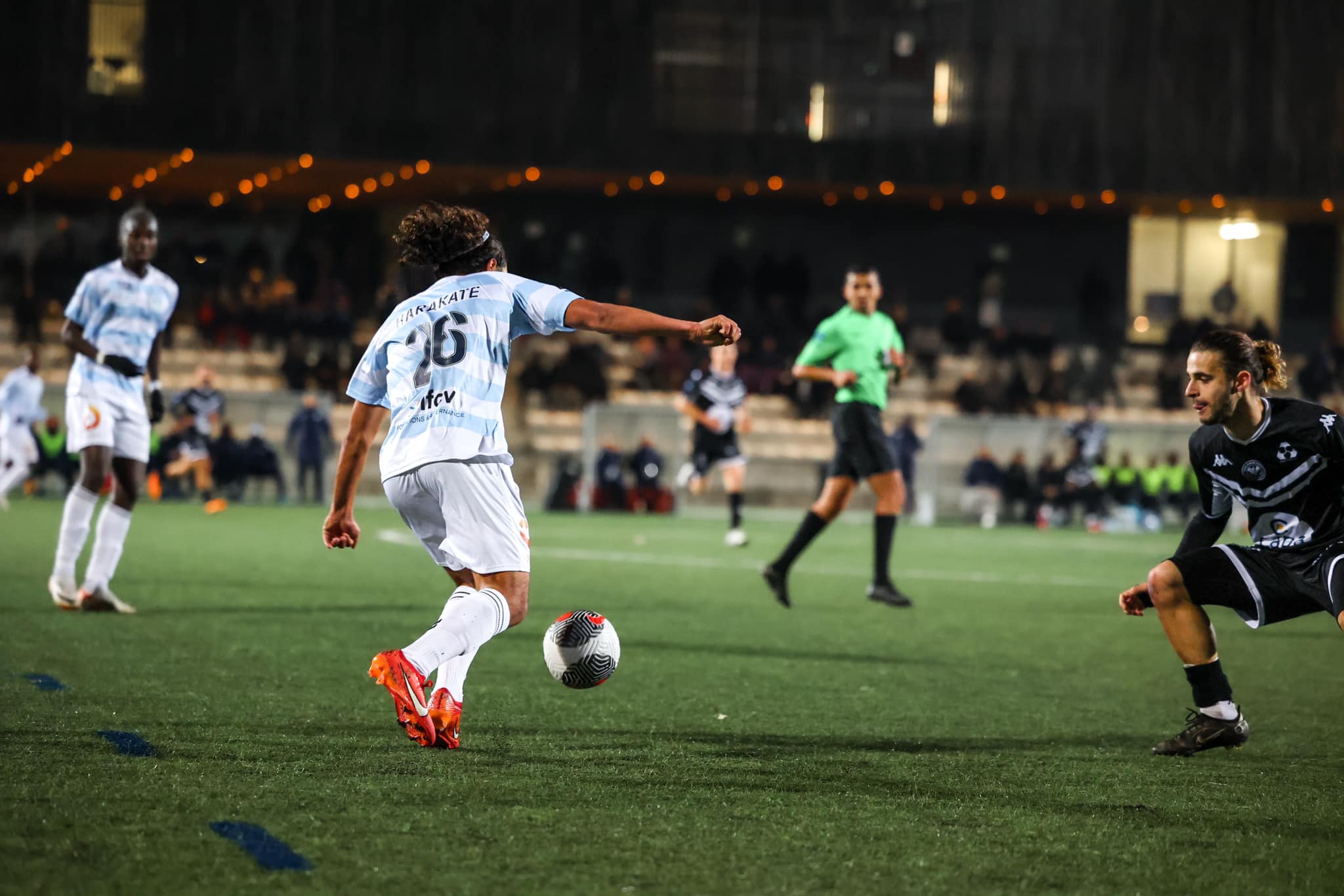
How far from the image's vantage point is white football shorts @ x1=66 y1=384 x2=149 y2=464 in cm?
850

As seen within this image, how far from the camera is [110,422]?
28.0 ft

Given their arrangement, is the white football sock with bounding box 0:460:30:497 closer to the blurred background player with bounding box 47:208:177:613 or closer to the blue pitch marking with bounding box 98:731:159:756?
the blurred background player with bounding box 47:208:177:613

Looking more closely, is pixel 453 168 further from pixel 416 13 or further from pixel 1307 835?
pixel 1307 835

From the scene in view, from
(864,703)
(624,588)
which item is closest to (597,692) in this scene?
(864,703)

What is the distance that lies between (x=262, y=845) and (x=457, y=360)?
1766mm

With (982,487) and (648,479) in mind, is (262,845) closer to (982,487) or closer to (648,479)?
(648,479)

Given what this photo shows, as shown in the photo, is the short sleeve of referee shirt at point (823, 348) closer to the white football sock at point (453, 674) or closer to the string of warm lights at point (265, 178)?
the white football sock at point (453, 674)

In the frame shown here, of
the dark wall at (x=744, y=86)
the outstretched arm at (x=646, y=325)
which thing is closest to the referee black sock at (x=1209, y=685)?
the outstretched arm at (x=646, y=325)

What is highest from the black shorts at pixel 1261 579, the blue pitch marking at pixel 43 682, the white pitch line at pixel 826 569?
the black shorts at pixel 1261 579

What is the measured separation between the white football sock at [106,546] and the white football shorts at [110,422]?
0.33m

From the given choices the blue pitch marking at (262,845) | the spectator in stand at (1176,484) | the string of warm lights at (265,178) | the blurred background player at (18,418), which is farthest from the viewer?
the string of warm lights at (265,178)

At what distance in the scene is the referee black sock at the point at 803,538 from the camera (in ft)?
33.2

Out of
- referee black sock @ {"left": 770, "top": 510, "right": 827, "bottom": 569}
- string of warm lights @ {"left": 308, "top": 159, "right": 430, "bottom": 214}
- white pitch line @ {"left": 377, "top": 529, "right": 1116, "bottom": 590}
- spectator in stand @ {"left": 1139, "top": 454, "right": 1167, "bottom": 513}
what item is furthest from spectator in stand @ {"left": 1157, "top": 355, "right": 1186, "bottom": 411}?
referee black sock @ {"left": 770, "top": 510, "right": 827, "bottom": 569}

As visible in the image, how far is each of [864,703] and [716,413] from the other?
12783 millimetres
